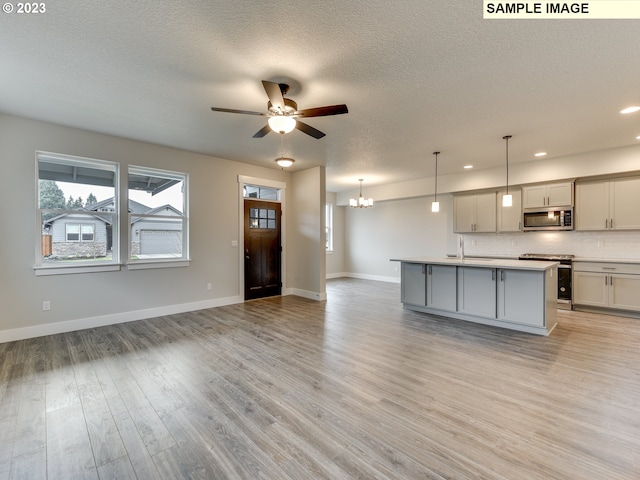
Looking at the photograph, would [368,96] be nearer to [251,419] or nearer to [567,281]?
[251,419]

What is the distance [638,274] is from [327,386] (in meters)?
5.57

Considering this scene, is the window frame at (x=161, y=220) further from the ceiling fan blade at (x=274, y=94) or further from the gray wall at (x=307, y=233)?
the ceiling fan blade at (x=274, y=94)

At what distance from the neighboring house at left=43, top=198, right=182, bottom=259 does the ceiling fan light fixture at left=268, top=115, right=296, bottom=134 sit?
10.5 feet

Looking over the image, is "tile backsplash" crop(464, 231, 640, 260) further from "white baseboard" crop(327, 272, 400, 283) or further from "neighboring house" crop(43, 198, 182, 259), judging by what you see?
"neighboring house" crop(43, 198, 182, 259)

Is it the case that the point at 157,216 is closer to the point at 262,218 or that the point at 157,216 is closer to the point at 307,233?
the point at 262,218

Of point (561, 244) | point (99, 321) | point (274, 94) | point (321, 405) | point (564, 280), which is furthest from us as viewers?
point (561, 244)

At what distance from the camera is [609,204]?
198 inches

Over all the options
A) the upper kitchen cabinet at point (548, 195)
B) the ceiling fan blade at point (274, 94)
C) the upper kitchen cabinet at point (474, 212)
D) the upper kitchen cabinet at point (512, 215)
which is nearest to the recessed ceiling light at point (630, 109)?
the upper kitchen cabinet at point (548, 195)

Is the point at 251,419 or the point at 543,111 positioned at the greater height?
the point at 543,111

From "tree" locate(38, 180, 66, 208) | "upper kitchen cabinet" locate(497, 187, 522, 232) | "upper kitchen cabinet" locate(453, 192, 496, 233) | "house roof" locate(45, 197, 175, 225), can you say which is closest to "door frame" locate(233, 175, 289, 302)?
"house roof" locate(45, 197, 175, 225)

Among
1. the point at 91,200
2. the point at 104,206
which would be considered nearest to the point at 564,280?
the point at 104,206

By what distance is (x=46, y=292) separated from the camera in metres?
3.90

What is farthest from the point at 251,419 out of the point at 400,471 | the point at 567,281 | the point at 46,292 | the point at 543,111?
the point at 567,281

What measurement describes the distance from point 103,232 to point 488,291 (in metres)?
6.00
